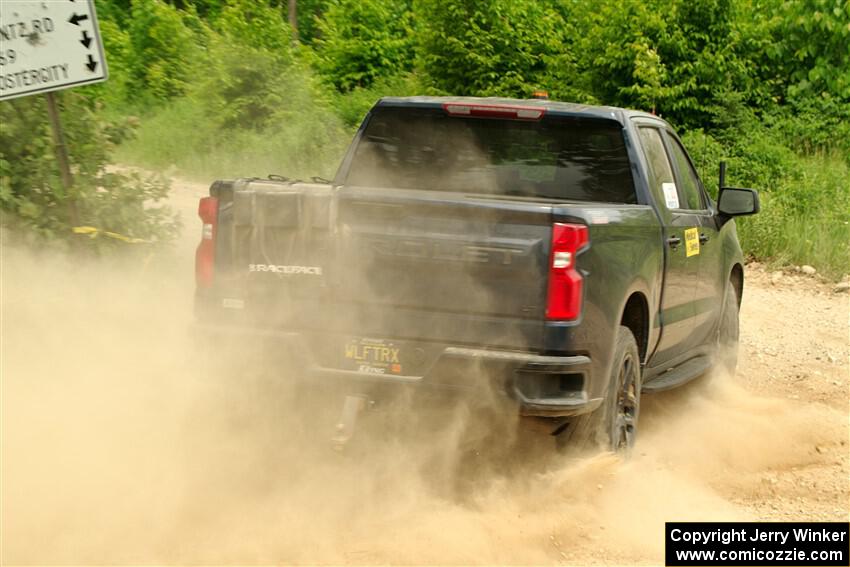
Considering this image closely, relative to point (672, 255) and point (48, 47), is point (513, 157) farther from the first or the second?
point (48, 47)

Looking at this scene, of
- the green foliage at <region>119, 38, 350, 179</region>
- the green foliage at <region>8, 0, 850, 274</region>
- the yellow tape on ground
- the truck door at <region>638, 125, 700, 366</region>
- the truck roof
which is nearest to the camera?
the truck roof

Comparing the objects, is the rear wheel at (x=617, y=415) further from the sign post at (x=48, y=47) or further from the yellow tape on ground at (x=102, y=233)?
the yellow tape on ground at (x=102, y=233)

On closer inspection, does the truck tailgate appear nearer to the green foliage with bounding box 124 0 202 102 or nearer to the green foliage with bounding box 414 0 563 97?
the green foliage with bounding box 414 0 563 97

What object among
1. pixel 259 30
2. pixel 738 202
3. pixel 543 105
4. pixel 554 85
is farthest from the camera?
pixel 259 30

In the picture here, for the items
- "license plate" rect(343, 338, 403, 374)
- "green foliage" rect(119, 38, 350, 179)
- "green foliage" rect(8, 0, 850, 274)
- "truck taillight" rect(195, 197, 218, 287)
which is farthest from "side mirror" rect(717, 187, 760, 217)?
"green foliage" rect(119, 38, 350, 179)

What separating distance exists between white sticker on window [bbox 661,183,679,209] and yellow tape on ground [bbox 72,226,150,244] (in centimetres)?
403

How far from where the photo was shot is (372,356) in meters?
5.26

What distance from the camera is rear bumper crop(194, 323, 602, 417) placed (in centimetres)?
509

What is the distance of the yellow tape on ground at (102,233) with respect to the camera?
8.40 m

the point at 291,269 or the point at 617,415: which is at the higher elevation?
the point at 291,269

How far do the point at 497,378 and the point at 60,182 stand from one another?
4697mm

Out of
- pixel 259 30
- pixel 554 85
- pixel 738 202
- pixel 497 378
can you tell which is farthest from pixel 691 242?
pixel 259 30

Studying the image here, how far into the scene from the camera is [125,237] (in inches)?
352

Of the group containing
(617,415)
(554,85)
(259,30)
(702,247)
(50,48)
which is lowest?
(554,85)
